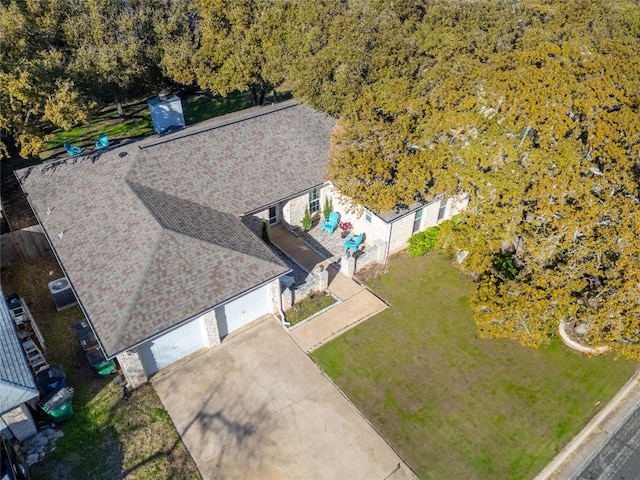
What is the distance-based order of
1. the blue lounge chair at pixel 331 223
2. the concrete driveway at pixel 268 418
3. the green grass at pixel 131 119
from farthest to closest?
the green grass at pixel 131 119 < the blue lounge chair at pixel 331 223 < the concrete driveway at pixel 268 418

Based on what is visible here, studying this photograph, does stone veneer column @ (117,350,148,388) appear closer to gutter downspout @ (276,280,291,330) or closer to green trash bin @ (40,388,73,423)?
green trash bin @ (40,388,73,423)

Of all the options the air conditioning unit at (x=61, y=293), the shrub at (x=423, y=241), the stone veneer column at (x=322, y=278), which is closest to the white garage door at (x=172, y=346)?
the air conditioning unit at (x=61, y=293)

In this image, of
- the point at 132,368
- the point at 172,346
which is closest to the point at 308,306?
the point at 172,346

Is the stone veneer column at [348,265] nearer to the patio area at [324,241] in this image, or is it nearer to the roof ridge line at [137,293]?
the patio area at [324,241]

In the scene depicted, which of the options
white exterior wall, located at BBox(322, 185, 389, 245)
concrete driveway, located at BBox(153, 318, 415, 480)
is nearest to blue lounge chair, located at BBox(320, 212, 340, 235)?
white exterior wall, located at BBox(322, 185, 389, 245)

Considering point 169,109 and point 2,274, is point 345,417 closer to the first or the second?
point 2,274

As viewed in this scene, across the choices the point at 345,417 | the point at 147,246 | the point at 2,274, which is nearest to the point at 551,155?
the point at 345,417

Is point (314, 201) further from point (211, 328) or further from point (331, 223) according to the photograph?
point (211, 328)
